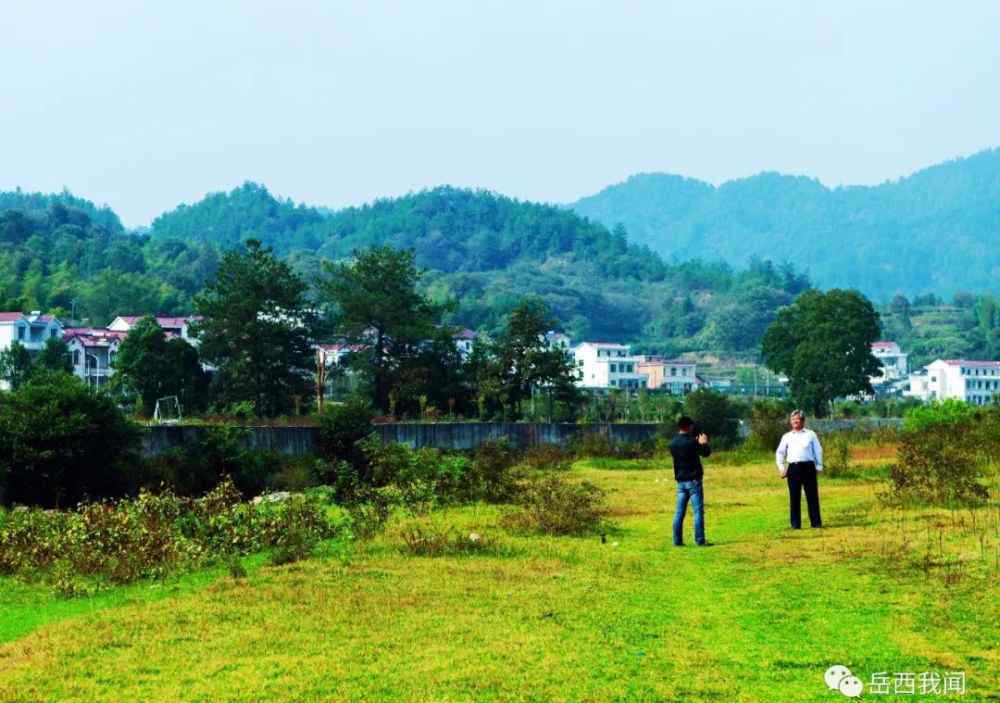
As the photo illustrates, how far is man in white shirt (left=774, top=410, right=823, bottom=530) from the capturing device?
57.8ft

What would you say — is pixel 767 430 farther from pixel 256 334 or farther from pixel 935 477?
pixel 935 477

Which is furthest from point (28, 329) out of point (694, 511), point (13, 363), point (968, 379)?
Answer: point (968, 379)

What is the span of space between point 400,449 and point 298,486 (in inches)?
310

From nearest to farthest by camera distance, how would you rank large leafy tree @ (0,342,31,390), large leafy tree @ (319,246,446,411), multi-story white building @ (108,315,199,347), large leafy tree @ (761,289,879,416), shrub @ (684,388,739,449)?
shrub @ (684,388,739,449) → large leafy tree @ (319,246,446,411) → large leafy tree @ (0,342,31,390) → large leafy tree @ (761,289,879,416) → multi-story white building @ (108,315,199,347)

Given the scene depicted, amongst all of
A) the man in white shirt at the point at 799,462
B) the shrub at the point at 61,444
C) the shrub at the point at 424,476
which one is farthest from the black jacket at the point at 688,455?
the shrub at the point at 61,444

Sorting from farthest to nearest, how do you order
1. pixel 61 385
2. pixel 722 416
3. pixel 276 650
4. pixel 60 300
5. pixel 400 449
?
pixel 60 300, pixel 722 416, pixel 61 385, pixel 400 449, pixel 276 650

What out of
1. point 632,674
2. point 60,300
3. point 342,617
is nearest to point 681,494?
point 342,617

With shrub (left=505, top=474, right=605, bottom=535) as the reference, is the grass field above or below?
below

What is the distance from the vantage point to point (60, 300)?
129375mm

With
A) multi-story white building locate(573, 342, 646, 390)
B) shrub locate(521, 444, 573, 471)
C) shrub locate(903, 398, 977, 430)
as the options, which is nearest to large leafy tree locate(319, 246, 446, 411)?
shrub locate(521, 444, 573, 471)

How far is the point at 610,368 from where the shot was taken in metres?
147

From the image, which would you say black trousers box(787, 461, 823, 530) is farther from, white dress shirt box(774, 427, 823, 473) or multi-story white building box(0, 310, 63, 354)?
multi-story white building box(0, 310, 63, 354)

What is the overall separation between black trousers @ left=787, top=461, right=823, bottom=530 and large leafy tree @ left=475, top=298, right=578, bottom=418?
39769 mm

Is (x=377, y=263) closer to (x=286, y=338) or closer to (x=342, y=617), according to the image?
(x=286, y=338)
